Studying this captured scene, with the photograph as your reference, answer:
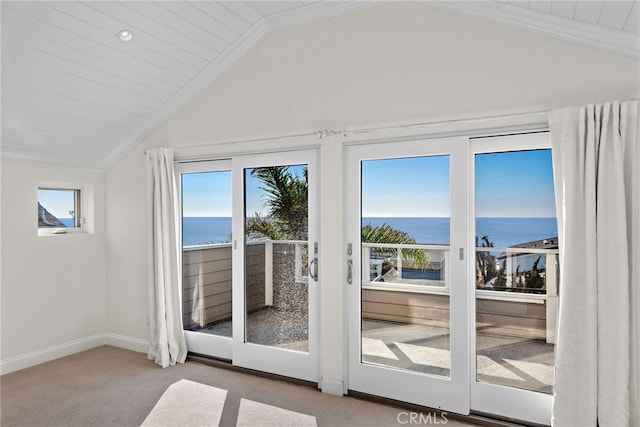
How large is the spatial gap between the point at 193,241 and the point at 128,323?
4.04 ft

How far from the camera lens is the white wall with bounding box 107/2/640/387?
2.55 meters

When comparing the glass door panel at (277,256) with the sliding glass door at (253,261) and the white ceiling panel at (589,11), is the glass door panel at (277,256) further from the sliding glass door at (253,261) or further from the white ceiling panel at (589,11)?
the white ceiling panel at (589,11)

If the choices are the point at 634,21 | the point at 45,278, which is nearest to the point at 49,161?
the point at 45,278

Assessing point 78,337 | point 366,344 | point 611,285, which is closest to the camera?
point 611,285

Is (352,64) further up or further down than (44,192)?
further up

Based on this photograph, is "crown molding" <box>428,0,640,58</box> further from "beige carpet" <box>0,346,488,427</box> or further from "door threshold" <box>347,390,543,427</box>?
"beige carpet" <box>0,346,488,427</box>

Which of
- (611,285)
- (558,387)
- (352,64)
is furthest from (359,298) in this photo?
(352,64)

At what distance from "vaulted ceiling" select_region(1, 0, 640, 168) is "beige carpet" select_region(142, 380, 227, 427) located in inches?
98.3

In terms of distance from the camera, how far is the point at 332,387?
3172mm

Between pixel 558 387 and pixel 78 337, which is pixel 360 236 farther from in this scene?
pixel 78 337

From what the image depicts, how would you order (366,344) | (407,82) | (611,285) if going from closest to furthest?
(611,285) < (407,82) < (366,344)

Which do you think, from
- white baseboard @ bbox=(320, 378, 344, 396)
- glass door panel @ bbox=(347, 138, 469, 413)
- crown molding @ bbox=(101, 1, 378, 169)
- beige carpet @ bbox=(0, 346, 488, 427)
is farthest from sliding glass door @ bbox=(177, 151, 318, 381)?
crown molding @ bbox=(101, 1, 378, 169)

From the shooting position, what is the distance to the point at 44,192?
408cm

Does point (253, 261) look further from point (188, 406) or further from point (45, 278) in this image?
point (45, 278)
